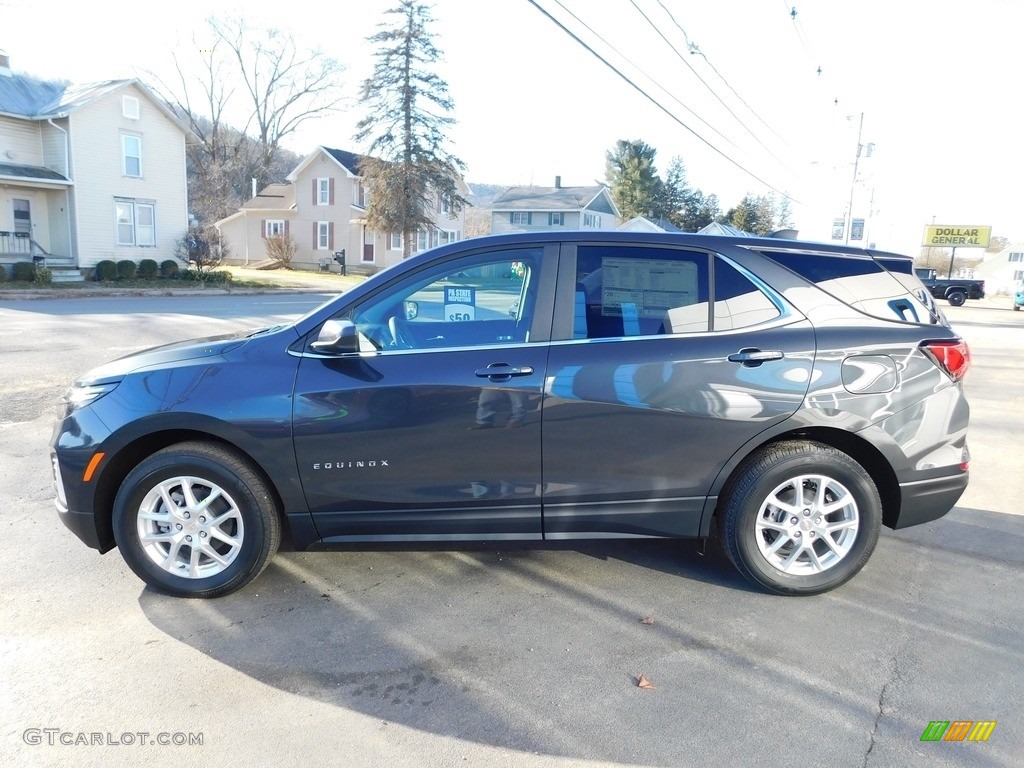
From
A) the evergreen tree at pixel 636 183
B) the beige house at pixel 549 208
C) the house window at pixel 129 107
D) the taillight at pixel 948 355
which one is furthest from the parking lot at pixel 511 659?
the evergreen tree at pixel 636 183

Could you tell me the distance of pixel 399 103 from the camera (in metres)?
37.0

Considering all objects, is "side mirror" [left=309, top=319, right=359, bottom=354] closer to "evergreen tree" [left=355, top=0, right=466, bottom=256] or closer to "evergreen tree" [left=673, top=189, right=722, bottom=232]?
"evergreen tree" [left=355, top=0, right=466, bottom=256]

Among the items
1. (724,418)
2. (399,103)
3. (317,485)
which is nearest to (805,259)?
(724,418)

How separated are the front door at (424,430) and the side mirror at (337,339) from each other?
0.18 feet

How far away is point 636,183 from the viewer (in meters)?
69.8

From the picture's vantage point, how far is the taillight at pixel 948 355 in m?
3.79

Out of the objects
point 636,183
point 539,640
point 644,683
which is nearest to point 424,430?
point 539,640

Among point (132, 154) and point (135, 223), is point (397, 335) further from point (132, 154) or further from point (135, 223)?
point (132, 154)

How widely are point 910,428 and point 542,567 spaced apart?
205 centimetres

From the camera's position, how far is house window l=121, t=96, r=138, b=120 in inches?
1153

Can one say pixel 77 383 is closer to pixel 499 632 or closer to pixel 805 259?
pixel 499 632

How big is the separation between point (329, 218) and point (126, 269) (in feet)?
62.1

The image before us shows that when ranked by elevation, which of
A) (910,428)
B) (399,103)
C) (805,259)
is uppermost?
(399,103)
